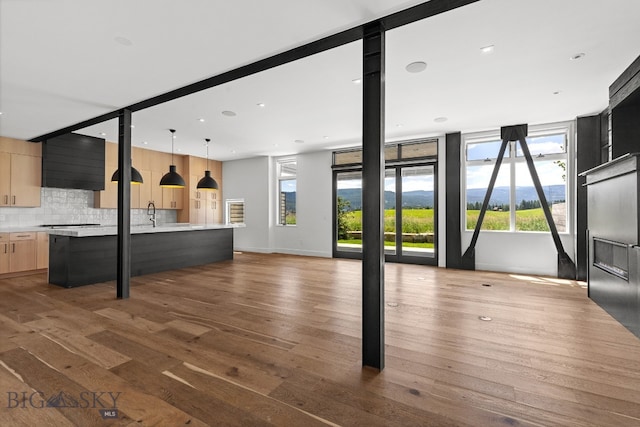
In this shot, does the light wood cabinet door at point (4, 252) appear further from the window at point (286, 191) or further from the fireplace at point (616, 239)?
the fireplace at point (616, 239)

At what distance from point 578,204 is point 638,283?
3090mm

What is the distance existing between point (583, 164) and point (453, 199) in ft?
7.34

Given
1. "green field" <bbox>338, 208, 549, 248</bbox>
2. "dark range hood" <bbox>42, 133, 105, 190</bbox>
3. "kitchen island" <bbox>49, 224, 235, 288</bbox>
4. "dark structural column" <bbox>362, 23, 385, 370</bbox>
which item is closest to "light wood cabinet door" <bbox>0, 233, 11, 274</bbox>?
"kitchen island" <bbox>49, 224, 235, 288</bbox>

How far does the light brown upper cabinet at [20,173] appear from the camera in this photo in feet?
19.9

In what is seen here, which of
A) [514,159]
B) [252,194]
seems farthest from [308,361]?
[252,194]

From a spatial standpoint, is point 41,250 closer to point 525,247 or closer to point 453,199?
point 453,199

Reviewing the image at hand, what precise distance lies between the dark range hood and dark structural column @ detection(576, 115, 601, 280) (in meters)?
9.95

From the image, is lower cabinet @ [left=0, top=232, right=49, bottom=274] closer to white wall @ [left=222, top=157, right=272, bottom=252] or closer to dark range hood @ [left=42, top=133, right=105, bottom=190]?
dark range hood @ [left=42, top=133, right=105, bottom=190]

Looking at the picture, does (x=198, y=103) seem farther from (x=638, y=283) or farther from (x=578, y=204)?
(x=578, y=204)

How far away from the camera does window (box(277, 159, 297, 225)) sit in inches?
357

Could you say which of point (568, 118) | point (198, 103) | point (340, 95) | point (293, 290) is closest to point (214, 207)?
point (198, 103)

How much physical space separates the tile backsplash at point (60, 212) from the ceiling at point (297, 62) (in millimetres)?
1589

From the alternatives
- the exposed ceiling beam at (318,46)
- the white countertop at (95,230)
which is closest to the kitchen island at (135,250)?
the white countertop at (95,230)

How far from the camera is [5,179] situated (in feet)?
19.9
